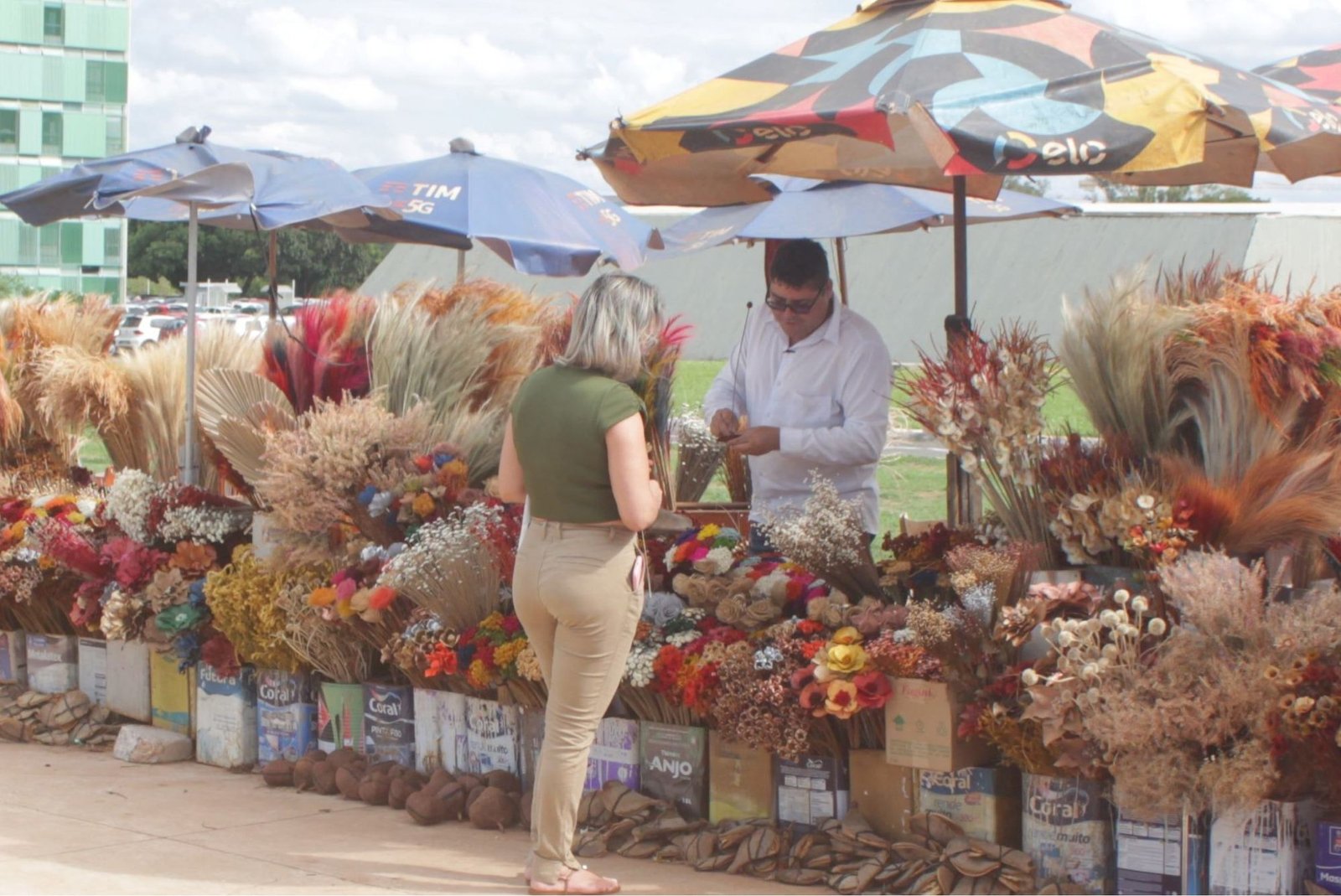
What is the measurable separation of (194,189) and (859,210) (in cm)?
404

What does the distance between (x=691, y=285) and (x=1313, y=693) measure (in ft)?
105

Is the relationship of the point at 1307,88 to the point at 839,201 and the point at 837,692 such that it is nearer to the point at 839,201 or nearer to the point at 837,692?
the point at 837,692

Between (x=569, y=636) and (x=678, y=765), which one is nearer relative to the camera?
(x=569, y=636)

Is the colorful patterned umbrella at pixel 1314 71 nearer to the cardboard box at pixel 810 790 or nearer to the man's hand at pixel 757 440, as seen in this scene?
the man's hand at pixel 757 440

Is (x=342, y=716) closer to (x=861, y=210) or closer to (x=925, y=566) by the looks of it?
(x=925, y=566)

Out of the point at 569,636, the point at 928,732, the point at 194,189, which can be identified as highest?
the point at 194,189

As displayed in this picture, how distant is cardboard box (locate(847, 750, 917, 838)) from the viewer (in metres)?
4.03

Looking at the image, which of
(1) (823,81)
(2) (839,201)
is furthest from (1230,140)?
(2) (839,201)

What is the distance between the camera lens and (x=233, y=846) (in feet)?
15.0

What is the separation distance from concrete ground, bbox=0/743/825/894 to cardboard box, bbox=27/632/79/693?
863 millimetres

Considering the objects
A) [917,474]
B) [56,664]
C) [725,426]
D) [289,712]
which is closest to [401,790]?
[289,712]

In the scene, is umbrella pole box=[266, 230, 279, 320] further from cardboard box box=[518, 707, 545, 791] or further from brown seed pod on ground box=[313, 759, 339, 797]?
cardboard box box=[518, 707, 545, 791]

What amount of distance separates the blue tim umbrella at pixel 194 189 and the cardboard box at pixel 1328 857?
4191 millimetres

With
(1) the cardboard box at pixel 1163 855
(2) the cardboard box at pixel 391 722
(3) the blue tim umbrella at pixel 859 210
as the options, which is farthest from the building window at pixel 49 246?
(1) the cardboard box at pixel 1163 855
